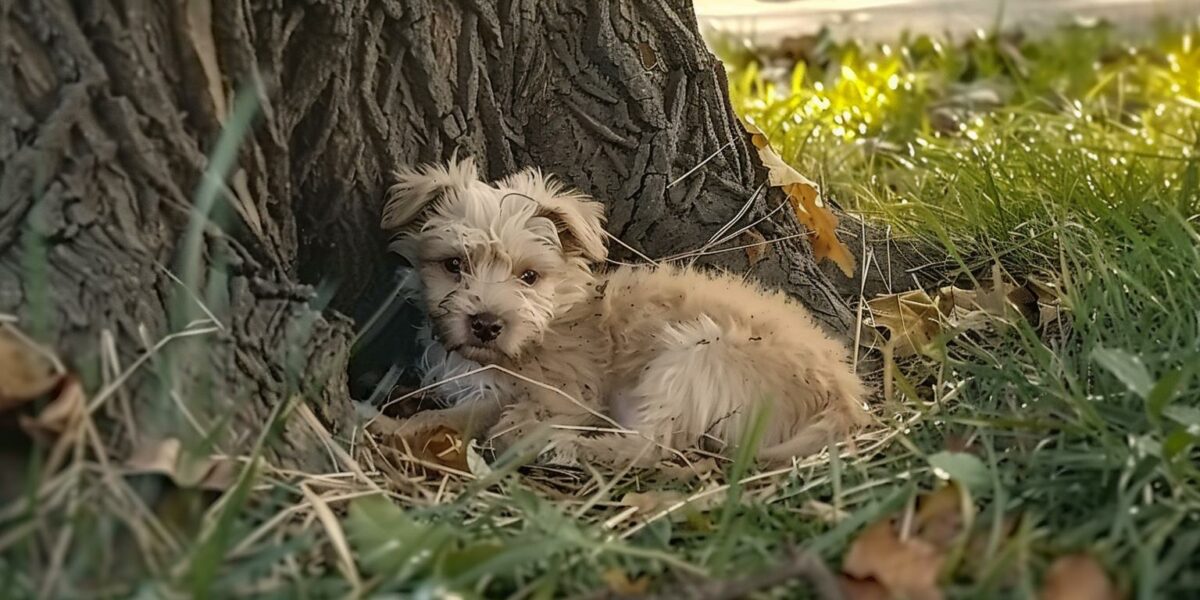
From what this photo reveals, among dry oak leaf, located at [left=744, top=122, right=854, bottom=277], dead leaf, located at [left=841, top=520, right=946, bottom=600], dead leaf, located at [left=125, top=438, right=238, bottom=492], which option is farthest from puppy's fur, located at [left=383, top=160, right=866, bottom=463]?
dead leaf, located at [left=125, top=438, right=238, bottom=492]

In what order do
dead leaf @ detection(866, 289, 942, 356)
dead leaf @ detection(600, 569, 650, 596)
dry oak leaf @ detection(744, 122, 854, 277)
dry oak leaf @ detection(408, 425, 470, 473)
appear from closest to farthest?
dead leaf @ detection(600, 569, 650, 596) < dry oak leaf @ detection(408, 425, 470, 473) < dead leaf @ detection(866, 289, 942, 356) < dry oak leaf @ detection(744, 122, 854, 277)

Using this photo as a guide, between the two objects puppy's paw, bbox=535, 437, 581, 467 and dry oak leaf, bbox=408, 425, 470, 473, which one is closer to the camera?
dry oak leaf, bbox=408, 425, 470, 473

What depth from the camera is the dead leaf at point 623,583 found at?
5.67 ft

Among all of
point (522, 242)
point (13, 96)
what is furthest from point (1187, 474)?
point (13, 96)

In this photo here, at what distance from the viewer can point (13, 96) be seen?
6.61 ft

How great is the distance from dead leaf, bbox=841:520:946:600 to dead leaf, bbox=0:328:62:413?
1.35 meters

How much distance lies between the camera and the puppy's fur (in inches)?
115

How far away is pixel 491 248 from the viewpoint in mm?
3152

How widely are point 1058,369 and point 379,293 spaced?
6.14 ft

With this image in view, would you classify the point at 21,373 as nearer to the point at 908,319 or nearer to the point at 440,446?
the point at 440,446

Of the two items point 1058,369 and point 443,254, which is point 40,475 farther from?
point 1058,369

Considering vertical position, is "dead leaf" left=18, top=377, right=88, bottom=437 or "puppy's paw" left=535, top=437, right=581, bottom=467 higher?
"dead leaf" left=18, top=377, right=88, bottom=437

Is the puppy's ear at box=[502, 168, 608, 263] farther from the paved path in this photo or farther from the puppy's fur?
the paved path

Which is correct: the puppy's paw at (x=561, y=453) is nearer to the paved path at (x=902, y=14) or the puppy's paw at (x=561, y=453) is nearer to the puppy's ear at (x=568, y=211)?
the puppy's ear at (x=568, y=211)
